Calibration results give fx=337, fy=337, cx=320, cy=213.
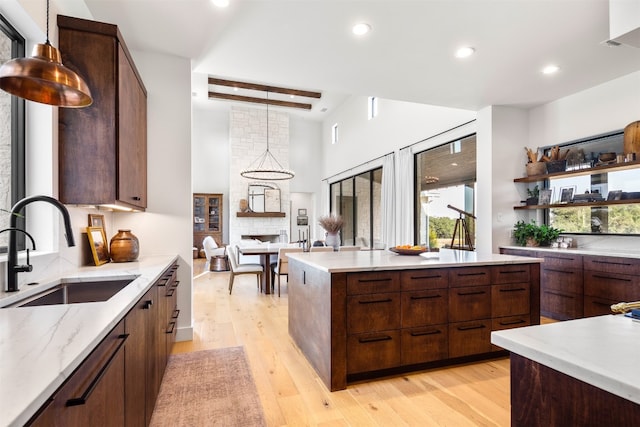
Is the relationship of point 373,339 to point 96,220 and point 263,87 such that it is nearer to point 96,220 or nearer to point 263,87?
point 96,220

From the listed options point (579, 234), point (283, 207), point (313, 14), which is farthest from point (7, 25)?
point (283, 207)

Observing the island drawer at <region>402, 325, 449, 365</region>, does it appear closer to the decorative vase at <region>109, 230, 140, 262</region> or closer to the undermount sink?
the undermount sink

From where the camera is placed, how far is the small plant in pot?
423cm

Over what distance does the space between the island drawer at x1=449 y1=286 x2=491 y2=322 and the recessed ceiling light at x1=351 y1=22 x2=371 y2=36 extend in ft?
7.38

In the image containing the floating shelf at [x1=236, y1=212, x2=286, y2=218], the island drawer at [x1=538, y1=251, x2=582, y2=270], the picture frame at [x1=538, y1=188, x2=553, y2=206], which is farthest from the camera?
the floating shelf at [x1=236, y1=212, x2=286, y2=218]

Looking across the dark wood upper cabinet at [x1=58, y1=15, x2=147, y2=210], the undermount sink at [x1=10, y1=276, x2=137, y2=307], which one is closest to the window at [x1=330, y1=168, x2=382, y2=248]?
the dark wood upper cabinet at [x1=58, y1=15, x2=147, y2=210]

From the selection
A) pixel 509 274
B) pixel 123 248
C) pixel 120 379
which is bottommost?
pixel 120 379

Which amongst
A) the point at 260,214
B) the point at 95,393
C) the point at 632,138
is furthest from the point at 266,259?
the point at 632,138

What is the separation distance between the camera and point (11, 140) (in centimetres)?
210

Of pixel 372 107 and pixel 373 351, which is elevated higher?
pixel 372 107

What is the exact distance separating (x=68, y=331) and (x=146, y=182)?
2.47 m

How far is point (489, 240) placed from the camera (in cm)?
453

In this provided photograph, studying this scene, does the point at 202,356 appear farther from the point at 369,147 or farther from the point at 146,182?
the point at 369,147

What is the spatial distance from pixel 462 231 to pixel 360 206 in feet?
11.7
